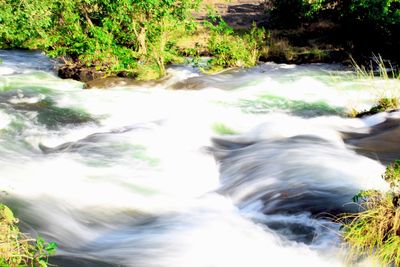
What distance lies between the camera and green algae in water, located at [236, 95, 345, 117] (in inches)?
509

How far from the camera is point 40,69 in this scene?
1941 cm

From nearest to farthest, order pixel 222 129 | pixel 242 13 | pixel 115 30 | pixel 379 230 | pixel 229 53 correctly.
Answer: pixel 379 230, pixel 222 129, pixel 115 30, pixel 229 53, pixel 242 13

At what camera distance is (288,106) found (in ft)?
44.8

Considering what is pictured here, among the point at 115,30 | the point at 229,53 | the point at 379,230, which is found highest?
the point at 115,30

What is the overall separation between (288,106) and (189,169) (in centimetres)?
552

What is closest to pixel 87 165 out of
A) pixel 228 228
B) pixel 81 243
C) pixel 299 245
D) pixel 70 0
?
pixel 81 243

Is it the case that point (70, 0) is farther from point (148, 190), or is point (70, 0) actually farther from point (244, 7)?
point (244, 7)

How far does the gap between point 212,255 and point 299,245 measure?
42.7 inches

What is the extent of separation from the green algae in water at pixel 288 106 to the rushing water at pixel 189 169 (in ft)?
0.17

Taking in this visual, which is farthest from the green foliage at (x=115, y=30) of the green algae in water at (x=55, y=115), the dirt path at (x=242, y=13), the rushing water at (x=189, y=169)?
the dirt path at (x=242, y=13)

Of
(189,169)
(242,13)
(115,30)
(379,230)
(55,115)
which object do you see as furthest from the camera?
(242,13)

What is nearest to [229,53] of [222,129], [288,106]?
[288,106]

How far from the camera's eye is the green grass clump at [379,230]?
527 centimetres

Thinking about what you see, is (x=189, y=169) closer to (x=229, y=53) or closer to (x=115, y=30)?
(x=115, y=30)
